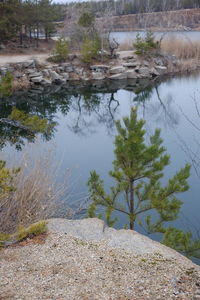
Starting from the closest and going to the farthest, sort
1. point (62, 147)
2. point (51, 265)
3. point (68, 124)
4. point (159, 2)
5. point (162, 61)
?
point (51, 265), point (62, 147), point (68, 124), point (162, 61), point (159, 2)

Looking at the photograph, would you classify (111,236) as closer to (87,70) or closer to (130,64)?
(87,70)

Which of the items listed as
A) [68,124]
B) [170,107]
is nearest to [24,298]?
[68,124]

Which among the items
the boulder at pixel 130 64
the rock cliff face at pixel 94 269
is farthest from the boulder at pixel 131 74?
the rock cliff face at pixel 94 269

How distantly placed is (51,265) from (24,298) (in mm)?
473

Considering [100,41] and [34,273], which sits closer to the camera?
[34,273]

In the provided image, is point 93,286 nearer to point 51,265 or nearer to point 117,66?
point 51,265

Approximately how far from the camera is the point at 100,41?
19.4 metres

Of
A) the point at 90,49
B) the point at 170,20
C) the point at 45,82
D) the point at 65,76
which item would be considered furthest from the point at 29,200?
the point at 170,20

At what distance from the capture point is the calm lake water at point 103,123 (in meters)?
7.13

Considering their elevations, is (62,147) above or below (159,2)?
below

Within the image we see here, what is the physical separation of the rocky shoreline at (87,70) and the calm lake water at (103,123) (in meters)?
0.85

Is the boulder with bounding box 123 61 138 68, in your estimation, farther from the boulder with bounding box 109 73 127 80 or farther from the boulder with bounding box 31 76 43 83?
the boulder with bounding box 31 76 43 83

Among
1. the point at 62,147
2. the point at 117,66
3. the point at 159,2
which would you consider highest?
the point at 159,2

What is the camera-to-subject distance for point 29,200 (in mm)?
4805
